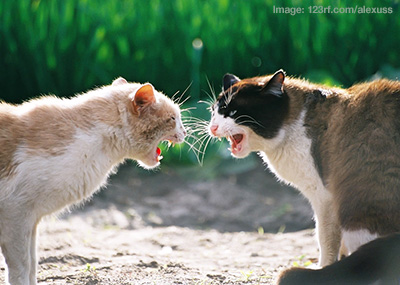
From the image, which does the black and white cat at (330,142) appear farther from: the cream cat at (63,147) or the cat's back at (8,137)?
the cat's back at (8,137)

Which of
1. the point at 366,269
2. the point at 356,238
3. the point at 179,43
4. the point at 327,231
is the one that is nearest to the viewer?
the point at 366,269

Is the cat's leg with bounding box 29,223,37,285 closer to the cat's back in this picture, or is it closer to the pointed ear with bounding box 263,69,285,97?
the cat's back

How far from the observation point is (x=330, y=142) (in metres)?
3.34

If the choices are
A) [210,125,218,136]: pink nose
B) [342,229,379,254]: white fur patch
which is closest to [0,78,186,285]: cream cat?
[210,125,218,136]: pink nose

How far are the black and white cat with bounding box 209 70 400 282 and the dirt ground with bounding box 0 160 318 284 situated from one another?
64 centimetres

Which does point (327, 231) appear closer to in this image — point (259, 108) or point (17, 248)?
point (259, 108)

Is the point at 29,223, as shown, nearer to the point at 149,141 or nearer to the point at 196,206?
the point at 149,141

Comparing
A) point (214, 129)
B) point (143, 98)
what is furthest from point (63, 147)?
point (214, 129)

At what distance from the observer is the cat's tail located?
2686 millimetres

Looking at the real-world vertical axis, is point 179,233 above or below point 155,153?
below

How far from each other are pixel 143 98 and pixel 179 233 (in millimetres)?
1891

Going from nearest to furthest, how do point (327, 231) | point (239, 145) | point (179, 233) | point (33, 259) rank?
point (33, 259)
point (327, 231)
point (239, 145)
point (179, 233)

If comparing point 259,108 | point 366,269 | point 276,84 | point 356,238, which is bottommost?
point 366,269

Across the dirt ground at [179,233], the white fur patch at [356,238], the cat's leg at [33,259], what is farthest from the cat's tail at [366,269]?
the cat's leg at [33,259]
